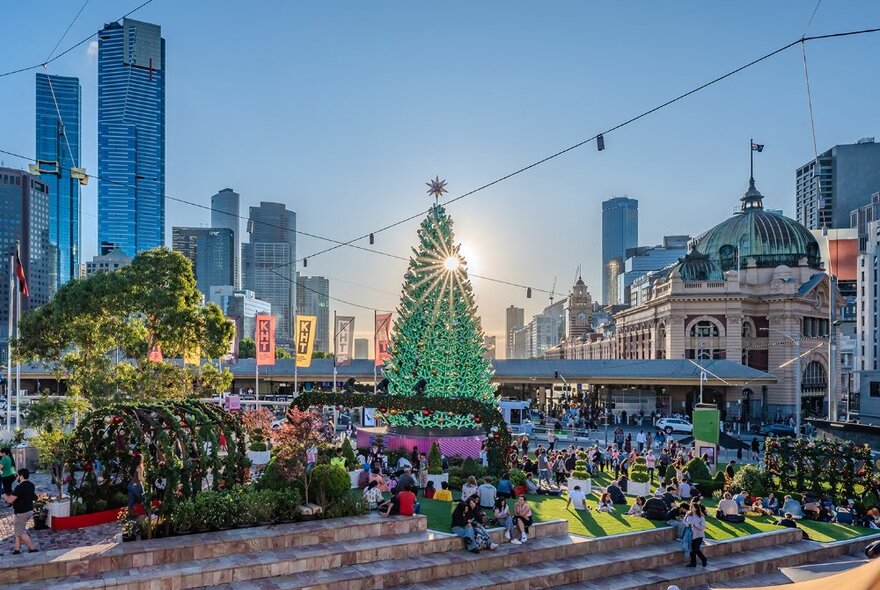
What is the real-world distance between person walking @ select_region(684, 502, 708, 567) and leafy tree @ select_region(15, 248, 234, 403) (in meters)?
22.6

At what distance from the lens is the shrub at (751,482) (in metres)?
24.2

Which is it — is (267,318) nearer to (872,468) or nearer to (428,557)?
(428,557)

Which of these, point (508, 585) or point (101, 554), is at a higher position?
point (101, 554)

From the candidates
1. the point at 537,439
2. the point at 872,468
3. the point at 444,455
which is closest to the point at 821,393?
the point at 537,439

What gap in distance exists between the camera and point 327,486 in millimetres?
16656

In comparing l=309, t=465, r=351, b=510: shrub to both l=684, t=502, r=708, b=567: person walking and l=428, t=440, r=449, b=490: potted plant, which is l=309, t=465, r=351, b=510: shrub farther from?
l=684, t=502, r=708, b=567: person walking

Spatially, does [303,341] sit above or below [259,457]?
above

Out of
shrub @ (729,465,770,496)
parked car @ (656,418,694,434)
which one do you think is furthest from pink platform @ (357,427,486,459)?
parked car @ (656,418,694,434)

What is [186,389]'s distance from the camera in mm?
34344

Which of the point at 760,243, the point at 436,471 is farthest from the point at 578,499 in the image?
the point at 760,243

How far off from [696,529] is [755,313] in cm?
5831

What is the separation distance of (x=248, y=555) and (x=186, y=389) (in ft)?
71.2

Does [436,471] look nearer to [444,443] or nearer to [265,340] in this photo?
[444,443]

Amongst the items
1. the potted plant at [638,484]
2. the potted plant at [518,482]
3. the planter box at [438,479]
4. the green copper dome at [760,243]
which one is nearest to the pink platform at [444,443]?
the potted plant at [518,482]
